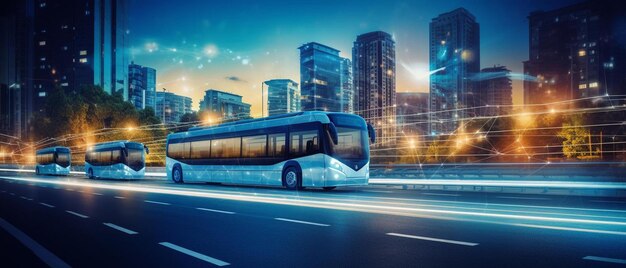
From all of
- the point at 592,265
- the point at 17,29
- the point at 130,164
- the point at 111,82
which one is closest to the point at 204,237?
the point at 592,265

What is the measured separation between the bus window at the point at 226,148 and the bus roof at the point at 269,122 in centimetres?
62

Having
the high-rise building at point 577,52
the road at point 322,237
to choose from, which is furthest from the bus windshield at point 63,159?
the high-rise building at point 577,52

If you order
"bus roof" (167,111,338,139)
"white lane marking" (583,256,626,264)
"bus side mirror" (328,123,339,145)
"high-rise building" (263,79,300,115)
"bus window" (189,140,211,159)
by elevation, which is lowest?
"white lane marking" (583,256,626,264)

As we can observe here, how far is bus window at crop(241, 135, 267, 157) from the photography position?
2298 centimetres

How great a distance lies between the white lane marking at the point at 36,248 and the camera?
628 cm

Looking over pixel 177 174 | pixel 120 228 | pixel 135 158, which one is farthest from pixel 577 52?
pixel 120 228

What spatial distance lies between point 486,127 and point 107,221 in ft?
260

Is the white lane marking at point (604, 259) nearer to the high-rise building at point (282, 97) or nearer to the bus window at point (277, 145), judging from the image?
the bus window at point (277, 145)

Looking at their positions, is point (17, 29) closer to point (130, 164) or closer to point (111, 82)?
point (111, 82)

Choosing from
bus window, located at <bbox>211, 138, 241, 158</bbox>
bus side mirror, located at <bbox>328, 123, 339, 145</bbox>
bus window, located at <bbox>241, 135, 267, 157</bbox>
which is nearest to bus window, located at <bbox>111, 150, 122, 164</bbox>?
bus window, located at <bbox>211, 138, 241, 158</bbox>

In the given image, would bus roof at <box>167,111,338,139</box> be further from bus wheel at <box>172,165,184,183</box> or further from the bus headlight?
bus wheel at <box>172,165,184,183</box>

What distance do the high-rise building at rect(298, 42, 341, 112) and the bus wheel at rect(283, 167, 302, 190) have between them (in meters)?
142

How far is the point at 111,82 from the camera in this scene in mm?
150500

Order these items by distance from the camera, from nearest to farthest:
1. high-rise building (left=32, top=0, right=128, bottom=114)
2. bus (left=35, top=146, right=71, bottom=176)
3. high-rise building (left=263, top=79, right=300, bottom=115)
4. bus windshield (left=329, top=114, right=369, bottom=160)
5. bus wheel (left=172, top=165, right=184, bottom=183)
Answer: bus windshield (left=329, top=114, right=369, bottom=160), bus wheel (left=172, top=165, right=184, bottom=183), bus (left=35, top=146, right=71, bottom=176), high-rise building (left=32, top=0, right=128, bottom=114), high-rise building (left=263, top=79, right=300, bottom=115)
